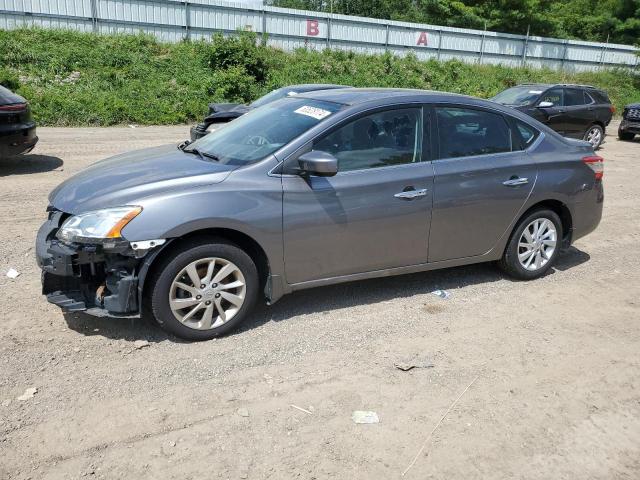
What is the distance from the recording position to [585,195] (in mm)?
5867

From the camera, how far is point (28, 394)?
355cm

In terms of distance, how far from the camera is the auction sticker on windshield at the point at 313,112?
471 cm

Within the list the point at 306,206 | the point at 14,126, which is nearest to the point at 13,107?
the point at 14,126

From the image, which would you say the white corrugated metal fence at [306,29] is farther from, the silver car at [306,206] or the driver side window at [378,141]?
the driver side window at [378,141]

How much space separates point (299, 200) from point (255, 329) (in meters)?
1.03

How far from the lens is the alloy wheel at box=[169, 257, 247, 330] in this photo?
4.13m

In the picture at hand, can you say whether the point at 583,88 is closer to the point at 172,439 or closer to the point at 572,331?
the point at 572,331

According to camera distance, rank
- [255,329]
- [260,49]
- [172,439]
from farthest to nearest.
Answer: [260,49] < [255,329] < [172,439]

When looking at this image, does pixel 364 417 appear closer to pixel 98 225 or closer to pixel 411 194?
pixel 411 194

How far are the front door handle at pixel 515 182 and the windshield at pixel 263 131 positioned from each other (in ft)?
5.53

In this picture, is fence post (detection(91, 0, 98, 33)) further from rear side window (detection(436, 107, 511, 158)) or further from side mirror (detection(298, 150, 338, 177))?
side mirror (detection(298, 150, 338, 177))

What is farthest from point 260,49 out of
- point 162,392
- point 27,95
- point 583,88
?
point 162,392

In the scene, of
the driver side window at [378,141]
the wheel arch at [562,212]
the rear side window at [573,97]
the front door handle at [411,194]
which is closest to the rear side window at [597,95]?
the rear side window at [573,97]

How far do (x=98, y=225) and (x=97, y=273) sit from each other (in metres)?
0.36
